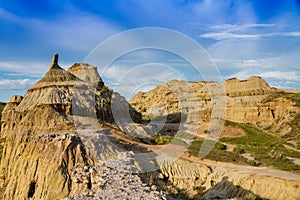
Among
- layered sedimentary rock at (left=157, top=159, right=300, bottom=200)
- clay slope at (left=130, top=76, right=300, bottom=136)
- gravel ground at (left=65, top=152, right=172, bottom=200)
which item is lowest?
layered sedimentary rock at (left=157, top=159, right=300, bottom=200)

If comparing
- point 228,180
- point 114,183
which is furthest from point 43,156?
point 228,180

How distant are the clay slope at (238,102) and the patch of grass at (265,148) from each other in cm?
539

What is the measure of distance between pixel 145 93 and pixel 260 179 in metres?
69.6

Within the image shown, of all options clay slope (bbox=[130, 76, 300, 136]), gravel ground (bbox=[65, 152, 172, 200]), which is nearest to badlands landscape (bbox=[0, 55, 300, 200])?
gravel ground (bbox=[65, 152, 172, 200])

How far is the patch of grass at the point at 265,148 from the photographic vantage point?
19492 mm

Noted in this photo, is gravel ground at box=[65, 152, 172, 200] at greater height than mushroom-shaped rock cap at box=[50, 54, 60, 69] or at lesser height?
lesser

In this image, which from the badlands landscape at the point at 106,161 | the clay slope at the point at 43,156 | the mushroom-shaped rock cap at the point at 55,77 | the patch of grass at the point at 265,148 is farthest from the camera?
the mushroom-shaped rock cap at the point at 55,77

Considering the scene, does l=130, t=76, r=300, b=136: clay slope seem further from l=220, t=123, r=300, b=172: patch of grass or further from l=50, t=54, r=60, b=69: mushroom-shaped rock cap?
l=50, t=54, r=60, b=69: mushroom-shaped rock cap

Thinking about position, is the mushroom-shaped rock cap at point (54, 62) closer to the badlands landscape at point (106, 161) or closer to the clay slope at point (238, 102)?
the badlands landscape at point (106, 161)

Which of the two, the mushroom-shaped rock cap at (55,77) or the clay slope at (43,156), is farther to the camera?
the mushroom-shaped rock cap at (55,77)

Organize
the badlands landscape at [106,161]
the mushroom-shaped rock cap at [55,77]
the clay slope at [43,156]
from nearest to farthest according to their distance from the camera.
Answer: the badlands landscape at [106,161] < the clay slope at [43,156] < the mushroom-shaped rock cap at [55,77]

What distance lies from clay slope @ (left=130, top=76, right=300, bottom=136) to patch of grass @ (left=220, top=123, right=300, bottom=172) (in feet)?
17.7

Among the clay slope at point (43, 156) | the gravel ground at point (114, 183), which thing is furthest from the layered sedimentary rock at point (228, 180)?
the clay slope at point (43, 156)

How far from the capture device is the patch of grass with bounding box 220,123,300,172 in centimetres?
1949
